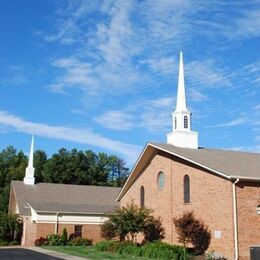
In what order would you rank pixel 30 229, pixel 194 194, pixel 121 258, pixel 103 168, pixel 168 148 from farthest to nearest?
pixel 103 168, pixel 30 229, pixel 168 148, pixel 194 194, pixel 121 258

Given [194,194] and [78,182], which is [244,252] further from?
[78,182]

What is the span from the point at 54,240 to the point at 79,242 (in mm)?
2111

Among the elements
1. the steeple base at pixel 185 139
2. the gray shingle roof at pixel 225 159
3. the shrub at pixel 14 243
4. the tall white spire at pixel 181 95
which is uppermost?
the tall white spire at pixel 181 95

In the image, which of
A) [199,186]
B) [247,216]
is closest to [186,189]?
[199,186]

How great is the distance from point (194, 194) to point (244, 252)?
523 centimetres

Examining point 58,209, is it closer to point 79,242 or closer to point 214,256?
point 79,242

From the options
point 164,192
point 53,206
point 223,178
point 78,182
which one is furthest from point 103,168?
point 223,178

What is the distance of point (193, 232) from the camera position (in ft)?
91.5

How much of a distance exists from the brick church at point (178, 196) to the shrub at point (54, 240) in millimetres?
1880

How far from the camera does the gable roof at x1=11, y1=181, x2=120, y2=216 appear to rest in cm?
4331

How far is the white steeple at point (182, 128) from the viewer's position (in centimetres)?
3375

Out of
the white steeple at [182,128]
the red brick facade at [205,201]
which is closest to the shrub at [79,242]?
the red brick facade at [205,201]

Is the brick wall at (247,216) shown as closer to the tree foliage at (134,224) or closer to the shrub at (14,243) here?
the tree foliage at (134,224)

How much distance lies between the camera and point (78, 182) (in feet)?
229
